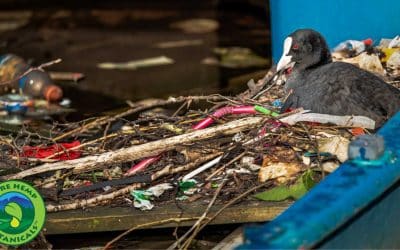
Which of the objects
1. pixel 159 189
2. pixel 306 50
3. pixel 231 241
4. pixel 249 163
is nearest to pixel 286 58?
pixel 306 50

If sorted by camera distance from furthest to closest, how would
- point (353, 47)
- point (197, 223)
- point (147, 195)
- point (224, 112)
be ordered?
point (353, 47), point (224, 112), point (147, 195), point (197, 223)

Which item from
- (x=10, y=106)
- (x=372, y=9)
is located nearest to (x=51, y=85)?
(x=10, y=106)

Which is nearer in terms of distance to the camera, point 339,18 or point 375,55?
point 375,55

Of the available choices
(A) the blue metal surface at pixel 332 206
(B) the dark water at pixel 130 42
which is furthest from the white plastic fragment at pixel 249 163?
(B) the dark water at pixel 130 42

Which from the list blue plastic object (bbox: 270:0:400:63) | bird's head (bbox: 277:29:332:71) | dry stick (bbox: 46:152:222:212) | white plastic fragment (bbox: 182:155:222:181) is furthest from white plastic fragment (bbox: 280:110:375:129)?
blue plastic object (bbox: 270:0:400:63)

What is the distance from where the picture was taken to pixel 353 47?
568 centimetres

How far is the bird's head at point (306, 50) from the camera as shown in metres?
5.14

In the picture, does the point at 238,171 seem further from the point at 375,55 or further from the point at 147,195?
the point at 375,55

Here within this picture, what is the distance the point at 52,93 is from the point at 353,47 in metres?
2.57

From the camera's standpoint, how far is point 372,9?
5.73 metres

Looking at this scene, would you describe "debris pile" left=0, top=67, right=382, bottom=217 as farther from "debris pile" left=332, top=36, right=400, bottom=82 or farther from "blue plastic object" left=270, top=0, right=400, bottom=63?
"blue plastic object" left=270, top=0, right=400, bottom=63

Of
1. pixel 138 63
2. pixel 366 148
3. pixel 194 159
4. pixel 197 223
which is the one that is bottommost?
pixel 138 63

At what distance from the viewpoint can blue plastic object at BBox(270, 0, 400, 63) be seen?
574cm

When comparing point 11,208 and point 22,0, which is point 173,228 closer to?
point 11,208
